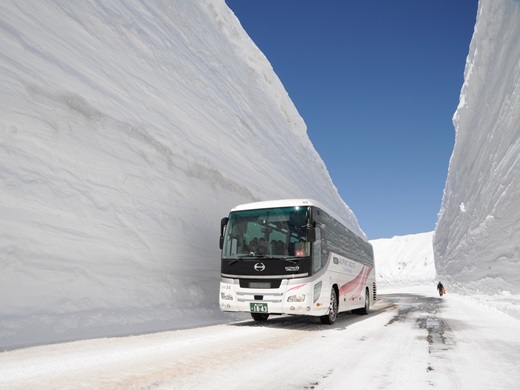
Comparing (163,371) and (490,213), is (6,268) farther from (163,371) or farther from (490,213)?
(490,213)

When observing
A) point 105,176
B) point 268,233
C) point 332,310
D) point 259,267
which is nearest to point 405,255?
point 332,310

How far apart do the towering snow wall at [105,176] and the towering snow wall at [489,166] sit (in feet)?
41.5

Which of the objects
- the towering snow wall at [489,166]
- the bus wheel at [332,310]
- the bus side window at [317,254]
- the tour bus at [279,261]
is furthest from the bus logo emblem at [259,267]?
the towering snow wall at [489,166]

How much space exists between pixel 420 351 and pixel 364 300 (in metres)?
9.28

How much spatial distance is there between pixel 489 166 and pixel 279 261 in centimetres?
2258

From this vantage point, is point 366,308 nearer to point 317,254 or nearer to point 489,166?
point 317,254

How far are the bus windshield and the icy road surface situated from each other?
2284 mm

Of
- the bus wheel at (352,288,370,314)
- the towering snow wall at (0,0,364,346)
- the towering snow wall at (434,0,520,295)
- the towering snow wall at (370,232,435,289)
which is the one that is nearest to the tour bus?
the towering snow wall at (0,0,364,346)

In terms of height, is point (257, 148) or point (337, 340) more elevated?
point (257, 148)

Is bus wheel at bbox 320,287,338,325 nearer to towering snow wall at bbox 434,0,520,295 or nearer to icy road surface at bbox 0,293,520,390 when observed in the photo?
icy road surface at bbox 0,293,520,390

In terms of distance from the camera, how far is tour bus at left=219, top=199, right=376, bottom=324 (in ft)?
31.0

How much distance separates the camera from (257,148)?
23.6 metres

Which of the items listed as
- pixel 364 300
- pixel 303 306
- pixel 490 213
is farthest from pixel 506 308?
pixel 490 213

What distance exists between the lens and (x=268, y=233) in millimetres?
9984
